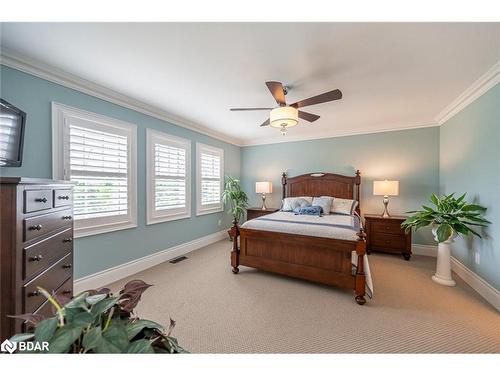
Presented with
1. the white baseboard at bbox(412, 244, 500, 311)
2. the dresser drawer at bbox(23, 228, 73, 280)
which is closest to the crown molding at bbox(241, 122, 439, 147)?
the white baseboard at bbox(412, 244, 500, 311)

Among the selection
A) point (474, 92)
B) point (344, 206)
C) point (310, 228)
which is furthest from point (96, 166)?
point (474, 92)

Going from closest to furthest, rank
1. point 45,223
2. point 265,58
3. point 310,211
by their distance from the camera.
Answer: point 45,223 < point 265,58 < point 310,211

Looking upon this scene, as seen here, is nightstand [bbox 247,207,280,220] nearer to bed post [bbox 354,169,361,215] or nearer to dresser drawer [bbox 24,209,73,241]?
bed post [bbox 354,169,361,215]

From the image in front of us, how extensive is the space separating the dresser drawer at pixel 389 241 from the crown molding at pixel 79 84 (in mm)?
4159

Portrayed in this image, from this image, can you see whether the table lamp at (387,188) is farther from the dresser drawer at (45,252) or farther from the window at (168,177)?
the dresser drawer at (45,252)

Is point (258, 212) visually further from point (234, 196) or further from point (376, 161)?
point (376, 161)

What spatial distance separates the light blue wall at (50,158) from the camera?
2004 millimetres

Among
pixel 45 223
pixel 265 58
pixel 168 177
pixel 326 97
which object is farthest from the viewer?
pixel 168 177

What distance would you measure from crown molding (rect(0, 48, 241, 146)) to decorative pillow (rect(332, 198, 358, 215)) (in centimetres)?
330

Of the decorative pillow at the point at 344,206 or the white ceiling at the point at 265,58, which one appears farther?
the decorative pillow at the point at 344,206

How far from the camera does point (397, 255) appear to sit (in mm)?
3738

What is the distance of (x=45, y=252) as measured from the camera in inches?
55.8

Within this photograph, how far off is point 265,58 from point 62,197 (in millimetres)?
2170

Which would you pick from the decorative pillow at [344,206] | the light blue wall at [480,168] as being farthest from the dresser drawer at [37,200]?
the light blue wall at [480,168]
